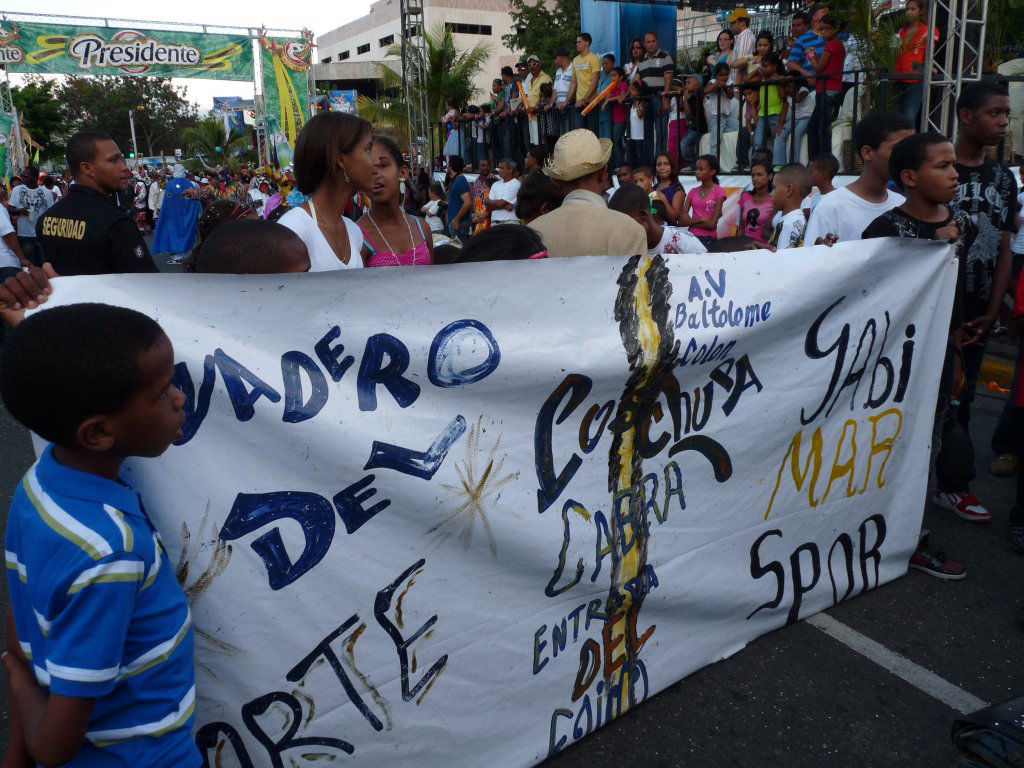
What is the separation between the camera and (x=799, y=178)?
6.03 metres

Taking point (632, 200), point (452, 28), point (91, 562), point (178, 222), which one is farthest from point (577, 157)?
point (452, 28)

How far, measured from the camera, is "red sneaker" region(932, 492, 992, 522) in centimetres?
374

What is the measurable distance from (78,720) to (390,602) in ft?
2.46

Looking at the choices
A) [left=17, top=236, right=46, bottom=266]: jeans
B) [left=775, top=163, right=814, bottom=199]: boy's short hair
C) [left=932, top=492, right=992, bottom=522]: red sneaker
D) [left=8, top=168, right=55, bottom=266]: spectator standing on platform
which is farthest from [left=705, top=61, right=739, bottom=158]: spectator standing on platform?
[left=8, top=168, right=55, bottom=266]: spectator standing on platform

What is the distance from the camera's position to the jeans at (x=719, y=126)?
9614 millimetres

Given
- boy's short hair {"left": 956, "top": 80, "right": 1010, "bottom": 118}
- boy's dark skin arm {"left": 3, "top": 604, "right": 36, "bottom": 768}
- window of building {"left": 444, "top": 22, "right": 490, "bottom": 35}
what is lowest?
boy's dark skin arm {"left": 3, "top": 604, "right": 36, "bottom": 768}

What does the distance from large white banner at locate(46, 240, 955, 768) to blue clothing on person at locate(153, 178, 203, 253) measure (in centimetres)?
1366

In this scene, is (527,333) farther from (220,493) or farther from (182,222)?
(182,222)

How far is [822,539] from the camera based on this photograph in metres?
2.90

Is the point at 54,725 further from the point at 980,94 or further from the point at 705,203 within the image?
the point at 705,203

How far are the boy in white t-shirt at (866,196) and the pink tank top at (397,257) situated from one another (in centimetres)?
180

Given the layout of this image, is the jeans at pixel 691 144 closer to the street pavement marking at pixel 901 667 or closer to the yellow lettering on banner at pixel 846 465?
the yellow lettering on banner at pixel 846 465

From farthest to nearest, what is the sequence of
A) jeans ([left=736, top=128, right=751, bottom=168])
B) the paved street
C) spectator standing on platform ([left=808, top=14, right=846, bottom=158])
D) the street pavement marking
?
jeans ([left=736, top=128, right=751, bottom=168]) → spectator standing on platform ([left=808, top=14, right=846, bottom=158]) → the street pavement marking → the paved street

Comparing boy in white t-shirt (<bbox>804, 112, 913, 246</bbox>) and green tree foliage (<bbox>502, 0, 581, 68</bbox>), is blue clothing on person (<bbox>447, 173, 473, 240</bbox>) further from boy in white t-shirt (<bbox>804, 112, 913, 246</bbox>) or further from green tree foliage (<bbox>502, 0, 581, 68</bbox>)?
green tree foliage (<bbox>502, 0, 581, 68</bbox>)
